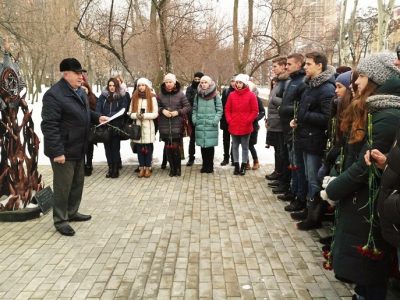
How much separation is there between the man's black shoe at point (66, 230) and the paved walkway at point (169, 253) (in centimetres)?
6

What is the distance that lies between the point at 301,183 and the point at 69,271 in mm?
3015

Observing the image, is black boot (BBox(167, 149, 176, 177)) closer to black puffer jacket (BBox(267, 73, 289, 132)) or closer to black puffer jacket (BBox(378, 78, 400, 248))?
black puffer jacket (BBox(267, 73, 289, 132))

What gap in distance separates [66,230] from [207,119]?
354cm

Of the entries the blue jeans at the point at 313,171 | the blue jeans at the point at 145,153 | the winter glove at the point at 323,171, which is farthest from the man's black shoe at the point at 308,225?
the blue jeans at the point at 145,153

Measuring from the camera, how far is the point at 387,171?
2.25 m

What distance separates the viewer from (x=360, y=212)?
2.79 meters

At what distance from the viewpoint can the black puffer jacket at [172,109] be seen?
7344 millimetres

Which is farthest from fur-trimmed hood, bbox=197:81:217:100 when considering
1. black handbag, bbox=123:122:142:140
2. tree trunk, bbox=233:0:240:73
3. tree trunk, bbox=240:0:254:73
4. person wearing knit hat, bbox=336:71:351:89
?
tree trunk, bbox=233:0:240:73

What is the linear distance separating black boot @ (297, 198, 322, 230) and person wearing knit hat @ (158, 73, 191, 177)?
10.3 ft

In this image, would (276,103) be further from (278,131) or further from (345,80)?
(345,80)

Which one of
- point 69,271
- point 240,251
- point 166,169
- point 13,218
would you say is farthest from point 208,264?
point 166,169

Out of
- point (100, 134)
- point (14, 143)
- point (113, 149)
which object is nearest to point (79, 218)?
point (14, 143)

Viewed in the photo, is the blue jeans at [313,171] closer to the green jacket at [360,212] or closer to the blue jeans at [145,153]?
the green jacket at [360,212]

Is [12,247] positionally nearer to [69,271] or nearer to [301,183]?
[69,271]
